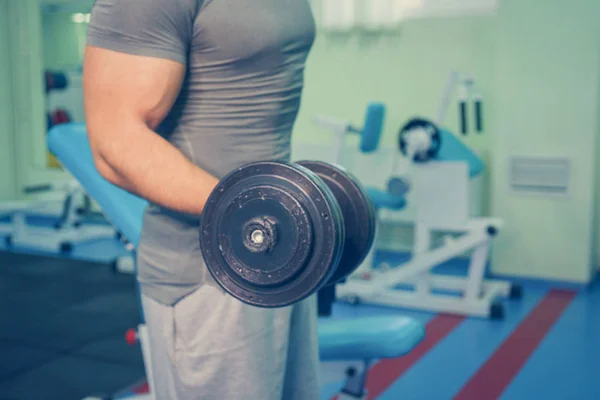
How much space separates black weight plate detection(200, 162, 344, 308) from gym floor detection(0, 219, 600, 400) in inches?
46.5

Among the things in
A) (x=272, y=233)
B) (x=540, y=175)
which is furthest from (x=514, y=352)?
(x=272, y=233)

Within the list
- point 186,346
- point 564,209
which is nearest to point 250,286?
point 186,346

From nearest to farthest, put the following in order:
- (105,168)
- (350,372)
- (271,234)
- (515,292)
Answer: (271,234)
(105,168)
(350,372)
(515,292)

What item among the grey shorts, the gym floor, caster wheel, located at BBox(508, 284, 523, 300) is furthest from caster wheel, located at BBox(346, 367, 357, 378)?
caster wheel, located at BBox(508, 284, 523, 300)

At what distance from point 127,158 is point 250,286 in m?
0.23

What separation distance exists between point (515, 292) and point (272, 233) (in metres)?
3.12

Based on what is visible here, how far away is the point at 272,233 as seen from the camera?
807mm

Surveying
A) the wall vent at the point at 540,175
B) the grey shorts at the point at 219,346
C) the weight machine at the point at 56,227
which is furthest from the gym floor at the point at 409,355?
the grey shorts at the point at 219,346

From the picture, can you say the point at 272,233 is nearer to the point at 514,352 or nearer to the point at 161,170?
the point at 161,170

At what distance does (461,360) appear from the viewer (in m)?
2.74

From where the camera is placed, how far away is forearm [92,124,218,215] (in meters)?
0.86

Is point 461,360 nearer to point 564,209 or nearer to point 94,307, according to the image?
point 564,209

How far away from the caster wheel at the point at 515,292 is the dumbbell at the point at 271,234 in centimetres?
307

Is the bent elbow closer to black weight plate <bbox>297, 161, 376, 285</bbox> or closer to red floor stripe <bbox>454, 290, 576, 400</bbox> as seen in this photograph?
black weight plate <bbox>297, 161, 376, 285</bbox>
